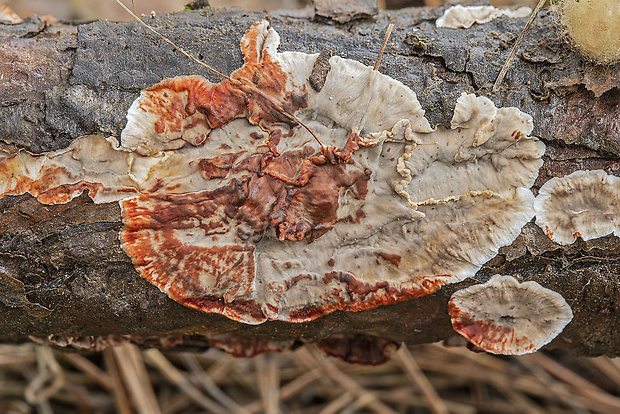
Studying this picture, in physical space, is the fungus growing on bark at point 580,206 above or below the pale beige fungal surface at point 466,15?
below

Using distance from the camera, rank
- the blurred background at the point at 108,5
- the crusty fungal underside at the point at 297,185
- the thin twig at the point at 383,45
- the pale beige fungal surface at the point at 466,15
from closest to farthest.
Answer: the crusty fungal underside at the point at 297,185 < the thin twig at the point at 383,45 < the pale beige fungal surface at the point at 466,15 < the blurred background at the point at 108,5

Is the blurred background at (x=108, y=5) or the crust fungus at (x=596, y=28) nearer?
the crust fungus at (x=596, y=28)

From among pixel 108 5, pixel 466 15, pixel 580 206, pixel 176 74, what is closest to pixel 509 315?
pixel 580 206

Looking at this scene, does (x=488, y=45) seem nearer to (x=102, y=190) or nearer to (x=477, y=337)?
(x=477, y=337)

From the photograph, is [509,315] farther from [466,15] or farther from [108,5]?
[108,5]

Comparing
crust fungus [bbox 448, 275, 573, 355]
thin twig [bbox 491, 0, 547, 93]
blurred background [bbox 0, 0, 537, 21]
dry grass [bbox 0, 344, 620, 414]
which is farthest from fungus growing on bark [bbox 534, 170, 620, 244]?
blurred background [bbox 0, 0, 537, 21]

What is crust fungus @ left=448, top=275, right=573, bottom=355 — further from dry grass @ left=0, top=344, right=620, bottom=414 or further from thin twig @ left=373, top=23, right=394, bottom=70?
dry grass @ left=0, top=344, right=620, bottom=414

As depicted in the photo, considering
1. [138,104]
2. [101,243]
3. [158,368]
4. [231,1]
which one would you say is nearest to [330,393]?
[158,368]

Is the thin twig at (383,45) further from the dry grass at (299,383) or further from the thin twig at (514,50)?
the dry grass at (299,383)

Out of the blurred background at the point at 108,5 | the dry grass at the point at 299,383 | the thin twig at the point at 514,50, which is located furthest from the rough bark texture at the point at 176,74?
the blurred background at the point at 108,5
